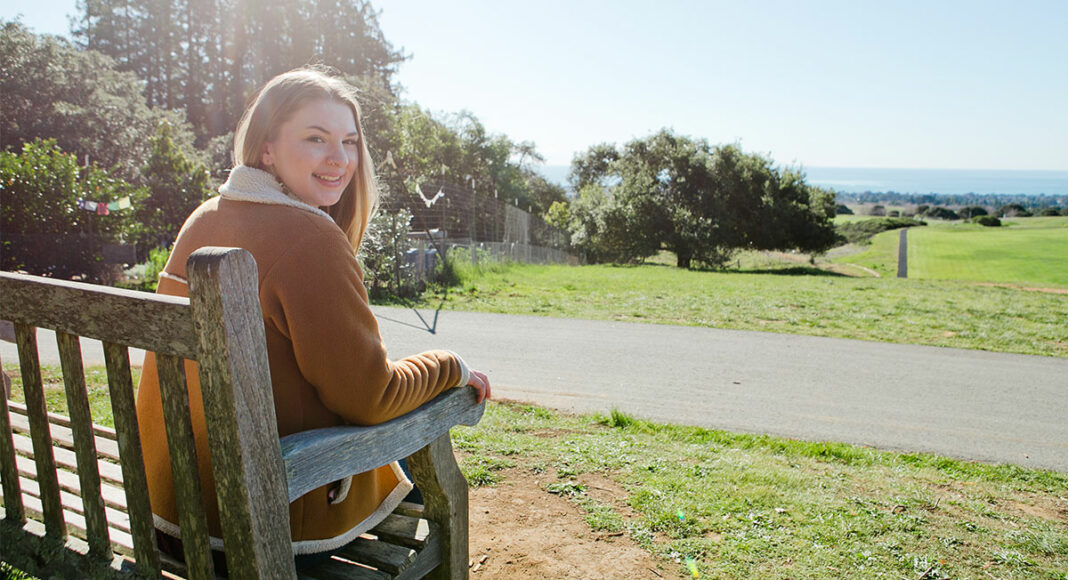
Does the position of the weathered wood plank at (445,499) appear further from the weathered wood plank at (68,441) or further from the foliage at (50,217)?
the foliage at (50,217)

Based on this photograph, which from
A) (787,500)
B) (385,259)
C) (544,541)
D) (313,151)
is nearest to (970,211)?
(385,259)

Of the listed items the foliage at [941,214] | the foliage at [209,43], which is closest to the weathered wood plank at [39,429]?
the foliage at [209,43]

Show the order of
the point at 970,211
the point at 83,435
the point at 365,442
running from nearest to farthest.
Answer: the point at 83,435, the point at 365,442, the point at 970,211

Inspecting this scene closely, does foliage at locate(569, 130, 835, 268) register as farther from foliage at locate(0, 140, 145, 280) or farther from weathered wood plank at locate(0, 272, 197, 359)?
weathered wood plank at locate(0, 272, 197, 359)

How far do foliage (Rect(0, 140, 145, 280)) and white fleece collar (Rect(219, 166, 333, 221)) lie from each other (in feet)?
37.9

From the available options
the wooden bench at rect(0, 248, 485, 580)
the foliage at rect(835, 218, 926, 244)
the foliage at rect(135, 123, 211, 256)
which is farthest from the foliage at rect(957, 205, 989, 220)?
the wooden bench at rect(0, 248, 485, 580)

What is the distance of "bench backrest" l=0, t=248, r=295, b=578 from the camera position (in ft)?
3.55

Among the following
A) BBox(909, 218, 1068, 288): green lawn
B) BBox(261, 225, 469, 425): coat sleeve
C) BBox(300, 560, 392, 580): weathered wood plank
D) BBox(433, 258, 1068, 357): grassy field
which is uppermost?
BBox(261, 225, 469, 425): coat sleeve

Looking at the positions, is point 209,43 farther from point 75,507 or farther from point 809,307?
point 75,507

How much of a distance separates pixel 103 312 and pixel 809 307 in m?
11.3

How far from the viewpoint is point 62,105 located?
21.2 meters

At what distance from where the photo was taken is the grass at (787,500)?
284cm

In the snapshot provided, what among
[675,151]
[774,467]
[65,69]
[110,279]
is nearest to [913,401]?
[774,467]

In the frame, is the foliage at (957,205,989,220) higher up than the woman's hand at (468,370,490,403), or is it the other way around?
the woman's hand at (468,370,490,403)
